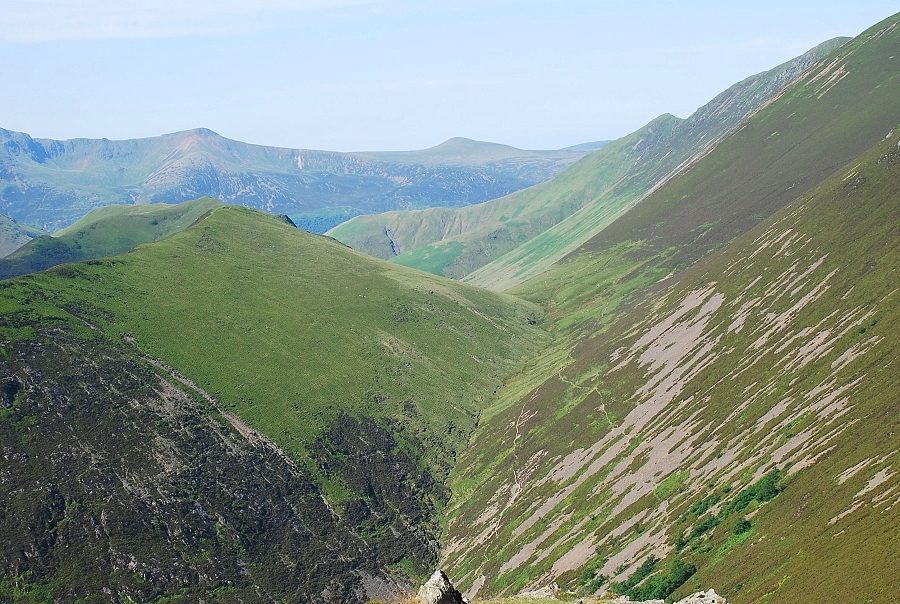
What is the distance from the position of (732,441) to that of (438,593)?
71451mm

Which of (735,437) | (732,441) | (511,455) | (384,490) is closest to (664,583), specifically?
(732,441)

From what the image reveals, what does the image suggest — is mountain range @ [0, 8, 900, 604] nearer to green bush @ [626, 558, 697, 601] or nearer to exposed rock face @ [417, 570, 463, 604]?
green bush @ [626, 558, 697, 601]

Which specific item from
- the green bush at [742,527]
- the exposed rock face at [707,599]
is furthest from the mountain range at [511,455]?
the exposed rock face at [707,599]

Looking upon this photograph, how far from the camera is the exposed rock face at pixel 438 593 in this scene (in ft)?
124

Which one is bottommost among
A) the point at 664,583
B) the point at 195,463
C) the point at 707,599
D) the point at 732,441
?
the point at 664,583

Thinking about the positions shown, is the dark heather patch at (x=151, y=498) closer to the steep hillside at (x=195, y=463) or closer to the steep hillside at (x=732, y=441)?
the steep hillside at (x=195, y=463)

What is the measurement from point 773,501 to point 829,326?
43.1 meters

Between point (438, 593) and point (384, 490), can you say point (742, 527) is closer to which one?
point (438, 593)

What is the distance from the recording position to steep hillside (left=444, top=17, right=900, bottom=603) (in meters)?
62.3

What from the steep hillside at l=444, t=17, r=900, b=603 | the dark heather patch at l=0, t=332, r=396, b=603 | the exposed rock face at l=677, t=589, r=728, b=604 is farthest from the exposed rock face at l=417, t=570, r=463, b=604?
the dark heather patch at l=0, t=332, r=396, b=603

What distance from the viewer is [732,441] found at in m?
97.4

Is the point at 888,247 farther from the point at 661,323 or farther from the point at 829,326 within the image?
the point at 661,323

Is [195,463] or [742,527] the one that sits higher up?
[195,463]

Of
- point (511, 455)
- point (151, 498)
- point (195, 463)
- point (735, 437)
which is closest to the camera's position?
point (735, 437)
